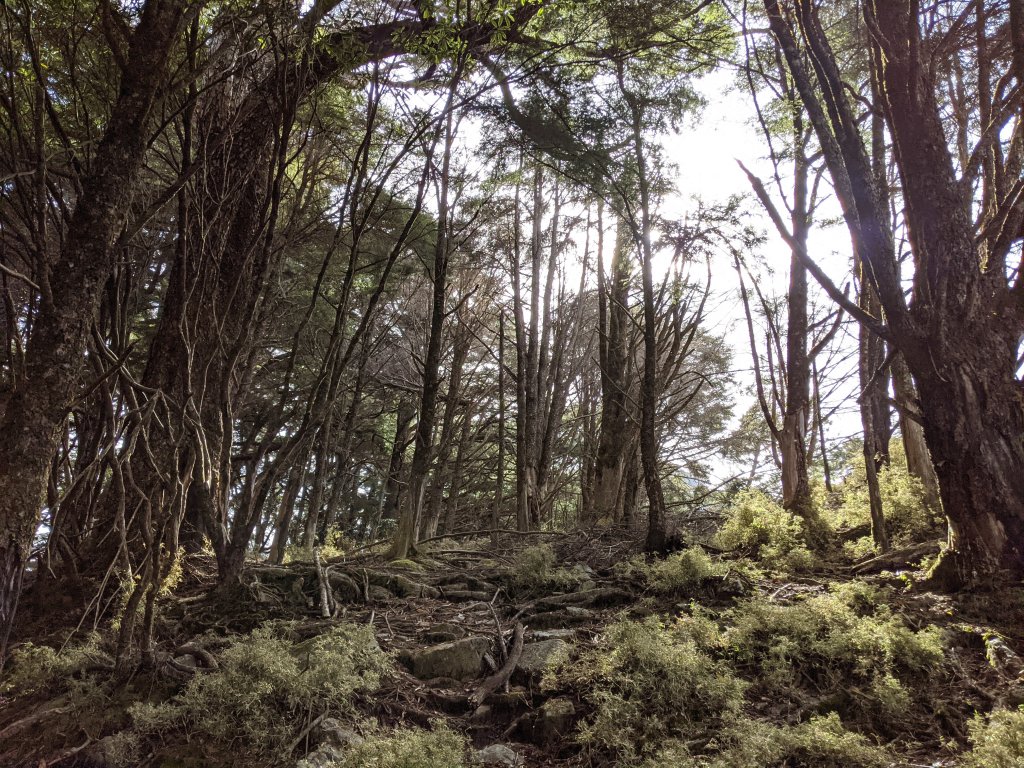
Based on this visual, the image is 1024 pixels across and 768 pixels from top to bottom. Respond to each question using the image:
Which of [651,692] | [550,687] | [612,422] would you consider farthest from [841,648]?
[612,422]

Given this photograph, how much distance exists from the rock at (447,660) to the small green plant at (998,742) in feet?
8.61

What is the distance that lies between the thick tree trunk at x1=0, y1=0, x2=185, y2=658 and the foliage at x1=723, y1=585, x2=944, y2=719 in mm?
3766

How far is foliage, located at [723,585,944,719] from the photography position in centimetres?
286

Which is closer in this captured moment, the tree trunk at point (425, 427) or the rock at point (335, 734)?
the rock at point (335, 734)

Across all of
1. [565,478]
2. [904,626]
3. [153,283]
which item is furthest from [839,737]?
[565,478]

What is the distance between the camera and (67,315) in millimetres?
2492

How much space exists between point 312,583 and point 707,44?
6547 mm

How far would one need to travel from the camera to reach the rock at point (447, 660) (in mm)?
3707

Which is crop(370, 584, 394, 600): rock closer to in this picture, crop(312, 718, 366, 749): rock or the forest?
the forest

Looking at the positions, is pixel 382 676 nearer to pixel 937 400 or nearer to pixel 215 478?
pixel 215 478

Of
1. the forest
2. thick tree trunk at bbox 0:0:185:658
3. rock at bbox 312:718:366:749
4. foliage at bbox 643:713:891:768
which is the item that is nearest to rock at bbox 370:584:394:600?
the forest

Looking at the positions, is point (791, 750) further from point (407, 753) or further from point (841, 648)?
point (407, 753)

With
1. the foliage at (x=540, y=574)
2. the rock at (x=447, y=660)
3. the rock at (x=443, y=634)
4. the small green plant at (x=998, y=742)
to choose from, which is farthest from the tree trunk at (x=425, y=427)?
the small green plant at (x=998, y=742)

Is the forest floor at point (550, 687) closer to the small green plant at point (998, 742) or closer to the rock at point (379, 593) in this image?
the small green plant at point (998, 742)
